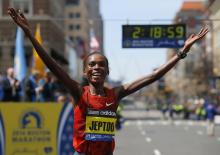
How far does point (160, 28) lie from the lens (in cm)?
1702

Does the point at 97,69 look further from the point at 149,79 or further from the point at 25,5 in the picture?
the point at 25,5

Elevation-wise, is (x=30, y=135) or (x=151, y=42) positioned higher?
(x=151, y=42)

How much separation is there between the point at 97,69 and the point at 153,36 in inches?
469

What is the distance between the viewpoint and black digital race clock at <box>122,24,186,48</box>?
16500 millimetres

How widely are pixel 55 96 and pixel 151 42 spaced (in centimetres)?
287

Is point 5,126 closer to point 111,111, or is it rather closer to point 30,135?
point 30,135

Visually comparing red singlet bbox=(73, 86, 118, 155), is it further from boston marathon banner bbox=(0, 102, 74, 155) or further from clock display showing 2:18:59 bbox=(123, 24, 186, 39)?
clock display showing 2:18:59 bbox=(123, 24, 186, 39)

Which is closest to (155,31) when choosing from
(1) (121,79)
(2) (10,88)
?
(2) (10,88)

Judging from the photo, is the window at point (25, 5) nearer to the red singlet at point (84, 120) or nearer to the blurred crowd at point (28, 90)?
the blurred crowd at point (28, 90)

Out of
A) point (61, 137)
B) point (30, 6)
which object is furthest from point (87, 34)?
point (61, 137)

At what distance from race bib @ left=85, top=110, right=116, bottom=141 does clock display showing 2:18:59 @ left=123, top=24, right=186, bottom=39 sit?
11.3 m

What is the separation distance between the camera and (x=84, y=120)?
16.4ft

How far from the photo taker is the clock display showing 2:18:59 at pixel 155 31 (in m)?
16.5

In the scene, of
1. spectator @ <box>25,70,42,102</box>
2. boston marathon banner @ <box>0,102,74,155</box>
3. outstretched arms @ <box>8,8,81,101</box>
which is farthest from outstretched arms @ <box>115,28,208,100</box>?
spectator @ <box>25,70,42,102</box>
